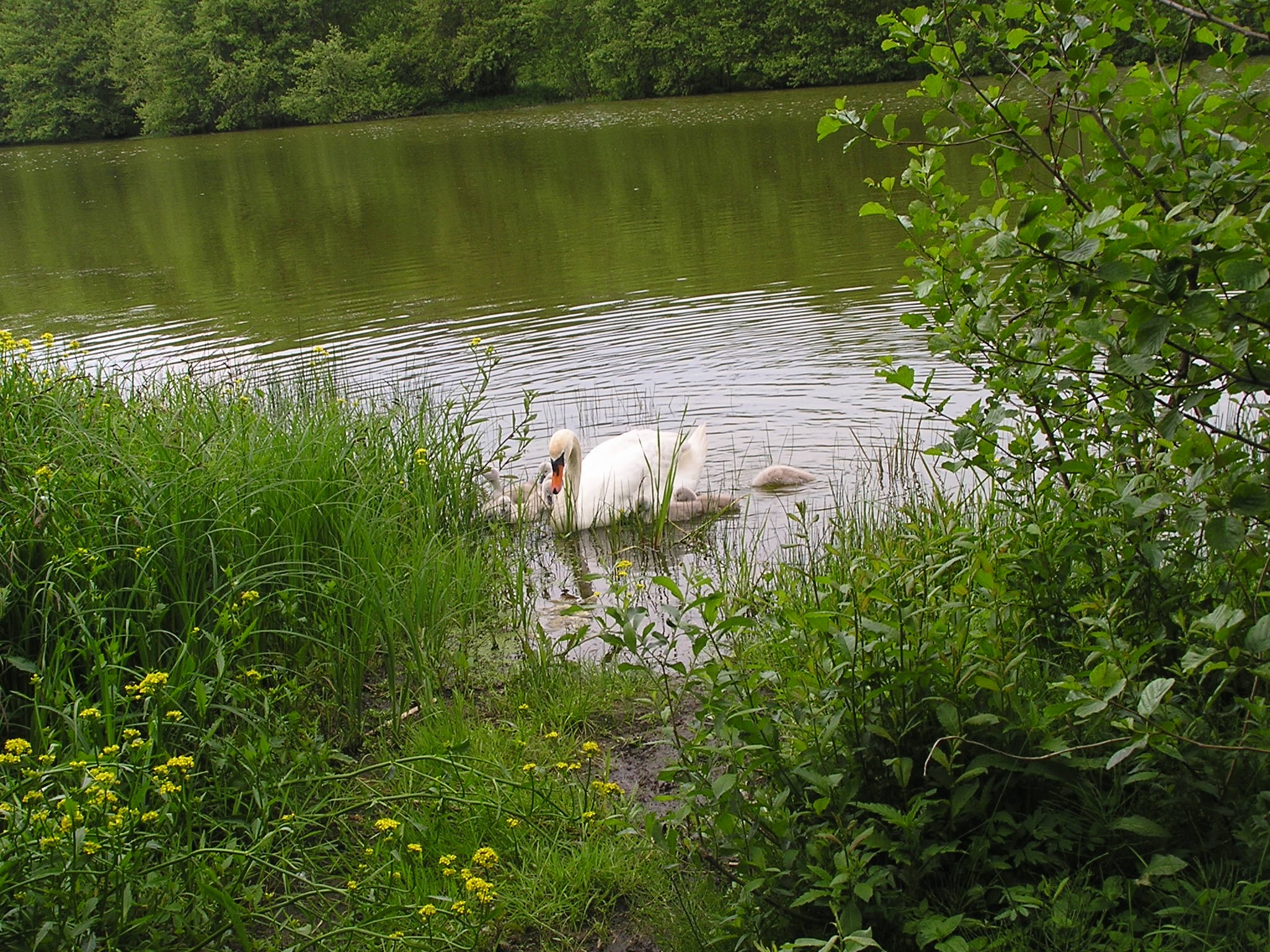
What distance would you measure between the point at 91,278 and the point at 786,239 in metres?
10.4

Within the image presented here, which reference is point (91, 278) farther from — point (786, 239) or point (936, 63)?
point (936, 63)

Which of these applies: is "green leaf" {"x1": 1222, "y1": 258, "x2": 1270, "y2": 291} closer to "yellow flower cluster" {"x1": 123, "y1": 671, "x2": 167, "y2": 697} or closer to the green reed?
"yellow flower cluster" {"x1": 123, "y1": 671, "x2": 167, "y2": 697}

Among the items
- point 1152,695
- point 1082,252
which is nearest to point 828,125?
point 1082,252

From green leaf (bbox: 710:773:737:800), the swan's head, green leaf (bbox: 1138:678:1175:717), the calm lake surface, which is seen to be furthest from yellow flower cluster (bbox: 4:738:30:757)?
the swan's head

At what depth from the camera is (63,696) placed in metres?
3.28

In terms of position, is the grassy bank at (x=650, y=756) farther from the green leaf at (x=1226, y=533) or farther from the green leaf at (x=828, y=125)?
the green leaf at (x=828, y=125)

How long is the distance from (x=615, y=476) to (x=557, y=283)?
7.44 metres

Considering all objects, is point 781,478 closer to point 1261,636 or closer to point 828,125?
point 828,125

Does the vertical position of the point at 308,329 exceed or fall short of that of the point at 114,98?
it falls short

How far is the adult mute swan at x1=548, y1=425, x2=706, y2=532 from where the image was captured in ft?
22.3

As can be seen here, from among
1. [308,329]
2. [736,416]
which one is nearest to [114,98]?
[308,329]

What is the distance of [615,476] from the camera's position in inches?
273

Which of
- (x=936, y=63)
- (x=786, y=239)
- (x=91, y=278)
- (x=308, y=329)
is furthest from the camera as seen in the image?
(x=91, y=278)

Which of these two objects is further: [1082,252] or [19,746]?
[19,746]
